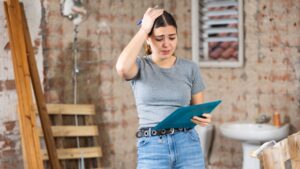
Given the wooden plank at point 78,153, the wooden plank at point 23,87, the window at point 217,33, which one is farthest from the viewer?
the window at point 217,33

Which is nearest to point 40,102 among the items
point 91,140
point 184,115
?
point 91,140

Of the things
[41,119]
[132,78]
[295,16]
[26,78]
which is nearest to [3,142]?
[41,119]

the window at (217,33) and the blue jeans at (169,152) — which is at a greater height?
the window at (217,33)

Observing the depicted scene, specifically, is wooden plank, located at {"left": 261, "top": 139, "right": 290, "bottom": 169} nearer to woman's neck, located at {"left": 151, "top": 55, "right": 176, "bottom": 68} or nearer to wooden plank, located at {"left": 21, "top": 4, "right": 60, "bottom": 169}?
woman's neck, located at {"left": 151, "top": 55, "right": 176, "bottom": 68}

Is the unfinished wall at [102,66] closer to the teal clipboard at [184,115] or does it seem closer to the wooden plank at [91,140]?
the wooden plank at [91,140]

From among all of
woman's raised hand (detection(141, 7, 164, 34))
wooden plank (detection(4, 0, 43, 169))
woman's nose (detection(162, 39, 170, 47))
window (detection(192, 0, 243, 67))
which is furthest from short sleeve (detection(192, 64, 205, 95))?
window (detection(192, 0, 243, 67))

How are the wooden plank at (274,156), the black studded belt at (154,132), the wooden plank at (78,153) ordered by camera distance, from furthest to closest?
the wooden plank at (78,153) < the black studded belt at (154,132) < the wooden plank at (274,156)

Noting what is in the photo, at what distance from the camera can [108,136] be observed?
14.2 ft

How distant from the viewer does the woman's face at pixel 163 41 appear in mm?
1959

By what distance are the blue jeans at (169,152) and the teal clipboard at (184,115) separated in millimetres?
45

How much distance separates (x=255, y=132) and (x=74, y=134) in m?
1.53

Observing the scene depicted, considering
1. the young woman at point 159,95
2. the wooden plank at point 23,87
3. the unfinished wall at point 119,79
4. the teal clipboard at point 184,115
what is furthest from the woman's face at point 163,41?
the unfinished wall at point 119,79

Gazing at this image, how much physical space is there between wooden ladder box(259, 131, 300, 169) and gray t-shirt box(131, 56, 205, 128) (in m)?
0.45

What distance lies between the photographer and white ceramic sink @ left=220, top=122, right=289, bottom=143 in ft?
13.2
